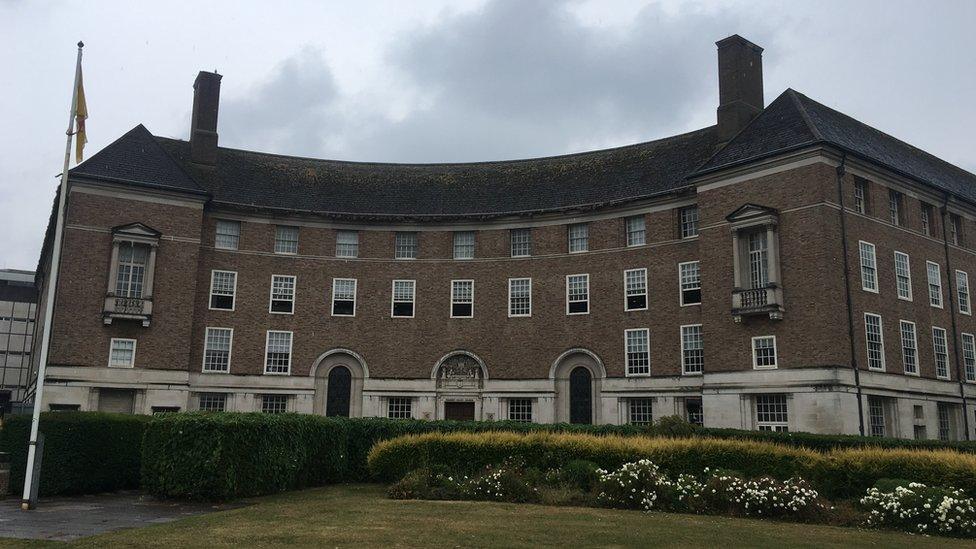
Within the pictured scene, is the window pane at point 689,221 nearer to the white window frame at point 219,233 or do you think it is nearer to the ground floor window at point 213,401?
the white window frame at point 219,233

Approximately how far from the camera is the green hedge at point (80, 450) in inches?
848

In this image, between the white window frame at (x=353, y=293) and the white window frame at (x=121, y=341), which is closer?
the white window frame at (x=121, y=341)

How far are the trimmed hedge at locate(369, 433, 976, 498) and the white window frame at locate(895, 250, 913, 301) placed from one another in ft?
62.6

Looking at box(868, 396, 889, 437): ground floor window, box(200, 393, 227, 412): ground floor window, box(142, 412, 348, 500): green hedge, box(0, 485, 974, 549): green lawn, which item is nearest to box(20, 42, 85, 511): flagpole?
box(142, 412, 348, 500): green hedge

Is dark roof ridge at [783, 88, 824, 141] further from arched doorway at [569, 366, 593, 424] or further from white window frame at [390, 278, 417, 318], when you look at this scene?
white window frame at [390, 278, 417, 318]

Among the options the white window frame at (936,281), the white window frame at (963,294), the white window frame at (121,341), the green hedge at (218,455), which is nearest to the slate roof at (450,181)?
the white window frame at (121,341)

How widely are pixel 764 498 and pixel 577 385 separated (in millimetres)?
24505

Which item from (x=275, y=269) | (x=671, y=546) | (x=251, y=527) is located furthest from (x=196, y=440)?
(x=275, y=269)

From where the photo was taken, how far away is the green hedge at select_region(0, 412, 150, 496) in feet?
70.7

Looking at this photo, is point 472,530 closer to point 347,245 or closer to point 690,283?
point 690,283

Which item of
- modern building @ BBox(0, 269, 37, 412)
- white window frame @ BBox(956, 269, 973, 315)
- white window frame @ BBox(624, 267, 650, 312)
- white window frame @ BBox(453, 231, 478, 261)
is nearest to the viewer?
white window frame @ BBox(956, 269, 973, 315)

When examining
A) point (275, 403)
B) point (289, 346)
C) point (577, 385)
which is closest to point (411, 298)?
point (289, 346)

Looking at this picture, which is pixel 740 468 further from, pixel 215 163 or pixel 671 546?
pixel 215 163

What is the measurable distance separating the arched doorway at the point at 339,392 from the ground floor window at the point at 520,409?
8537mm
